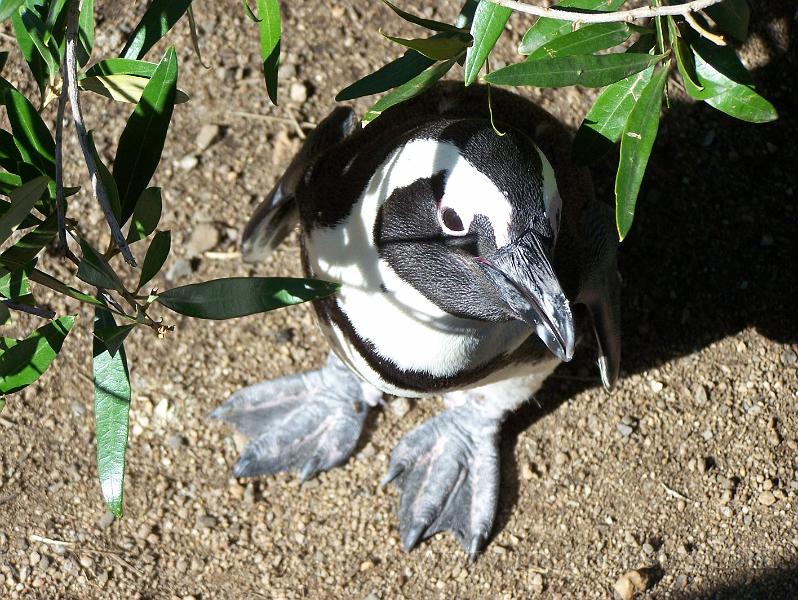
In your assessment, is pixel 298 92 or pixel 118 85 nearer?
pixel 118 85

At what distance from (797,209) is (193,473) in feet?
4.05

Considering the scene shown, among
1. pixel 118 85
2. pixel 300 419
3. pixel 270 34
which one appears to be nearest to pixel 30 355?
pixel 118 85

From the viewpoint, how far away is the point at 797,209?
1.74 metres

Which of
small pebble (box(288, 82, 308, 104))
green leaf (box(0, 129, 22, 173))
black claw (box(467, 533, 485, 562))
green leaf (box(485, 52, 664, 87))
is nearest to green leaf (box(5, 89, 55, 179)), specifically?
green leaf (box(0, 129, 22, 173))

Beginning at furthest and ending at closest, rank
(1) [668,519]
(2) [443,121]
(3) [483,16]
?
(1) [668,519], (2) [443,121], (3) [483,16]

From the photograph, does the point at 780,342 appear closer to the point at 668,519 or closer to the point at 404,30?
the point at 668,519

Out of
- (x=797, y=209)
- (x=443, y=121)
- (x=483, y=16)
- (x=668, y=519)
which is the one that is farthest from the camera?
(x=797, y=209)

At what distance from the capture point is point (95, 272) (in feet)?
2.87

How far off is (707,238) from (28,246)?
125 cm

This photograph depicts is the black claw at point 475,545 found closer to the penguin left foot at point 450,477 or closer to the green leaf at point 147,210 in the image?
the penguin left foot at point 450,477

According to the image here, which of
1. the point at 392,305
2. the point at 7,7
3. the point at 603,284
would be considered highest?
the point at 7,7

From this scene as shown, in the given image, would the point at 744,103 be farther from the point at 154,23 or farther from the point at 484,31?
the point at 154,23

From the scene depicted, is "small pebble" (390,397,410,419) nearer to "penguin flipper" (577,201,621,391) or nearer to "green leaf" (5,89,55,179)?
"penguin flipper" (577,201,621,391)

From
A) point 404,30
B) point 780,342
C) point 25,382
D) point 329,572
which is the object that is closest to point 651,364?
point 780,342
